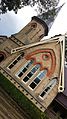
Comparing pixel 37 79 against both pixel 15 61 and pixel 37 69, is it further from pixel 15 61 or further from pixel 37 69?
pixel 15 61

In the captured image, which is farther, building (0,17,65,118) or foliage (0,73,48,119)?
building (0,17,65,118)

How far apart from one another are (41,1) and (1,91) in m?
17.3

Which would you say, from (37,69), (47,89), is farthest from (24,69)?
(47,89)

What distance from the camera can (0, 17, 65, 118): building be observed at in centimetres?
2903

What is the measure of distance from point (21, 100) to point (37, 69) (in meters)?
4.23

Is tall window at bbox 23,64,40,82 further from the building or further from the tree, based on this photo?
the tree

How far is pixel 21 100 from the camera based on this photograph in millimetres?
28531

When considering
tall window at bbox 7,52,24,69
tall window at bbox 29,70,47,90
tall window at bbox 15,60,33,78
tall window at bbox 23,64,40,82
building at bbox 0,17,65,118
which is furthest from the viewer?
tall window at bbox 7,52,24,69

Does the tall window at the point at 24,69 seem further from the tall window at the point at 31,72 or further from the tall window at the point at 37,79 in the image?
the tall window at the point at 37,79

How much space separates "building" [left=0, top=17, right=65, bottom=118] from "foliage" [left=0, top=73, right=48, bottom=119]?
0.49m

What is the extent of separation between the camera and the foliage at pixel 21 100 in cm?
2756

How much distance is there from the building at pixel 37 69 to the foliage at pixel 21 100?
19.1 inches

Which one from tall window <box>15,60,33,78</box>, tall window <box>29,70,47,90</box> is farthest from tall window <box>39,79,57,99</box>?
tall window <box>15,60,33,78</box>

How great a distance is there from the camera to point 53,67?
99.0ft
